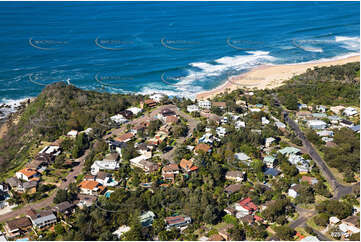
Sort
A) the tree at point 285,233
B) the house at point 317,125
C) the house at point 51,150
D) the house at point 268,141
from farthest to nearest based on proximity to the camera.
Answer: the house at point 317,125, the house at point 268,141, the house at point 51,150, the tree at point 285,233

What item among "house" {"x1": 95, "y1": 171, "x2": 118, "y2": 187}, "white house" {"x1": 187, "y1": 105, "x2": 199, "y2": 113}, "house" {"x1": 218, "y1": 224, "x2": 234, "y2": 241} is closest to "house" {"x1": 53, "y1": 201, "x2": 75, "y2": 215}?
"house" {"x1": 95, "y1": 171, "x2": 118, "y2": 187}

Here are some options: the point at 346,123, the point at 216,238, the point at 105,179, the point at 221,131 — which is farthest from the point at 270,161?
the point at 105,179

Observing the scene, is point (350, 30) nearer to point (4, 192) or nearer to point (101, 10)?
point (101, 10)

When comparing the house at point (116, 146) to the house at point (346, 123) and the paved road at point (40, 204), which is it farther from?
the house at point (346, 123)

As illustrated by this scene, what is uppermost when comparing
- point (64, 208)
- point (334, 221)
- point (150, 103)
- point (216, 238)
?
point (150, 103)

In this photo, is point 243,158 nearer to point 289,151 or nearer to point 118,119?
point 289,151

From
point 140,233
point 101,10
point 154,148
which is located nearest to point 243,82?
point 154,148

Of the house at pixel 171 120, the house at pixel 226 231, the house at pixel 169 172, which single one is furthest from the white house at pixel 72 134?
the house at pixel 226 231
